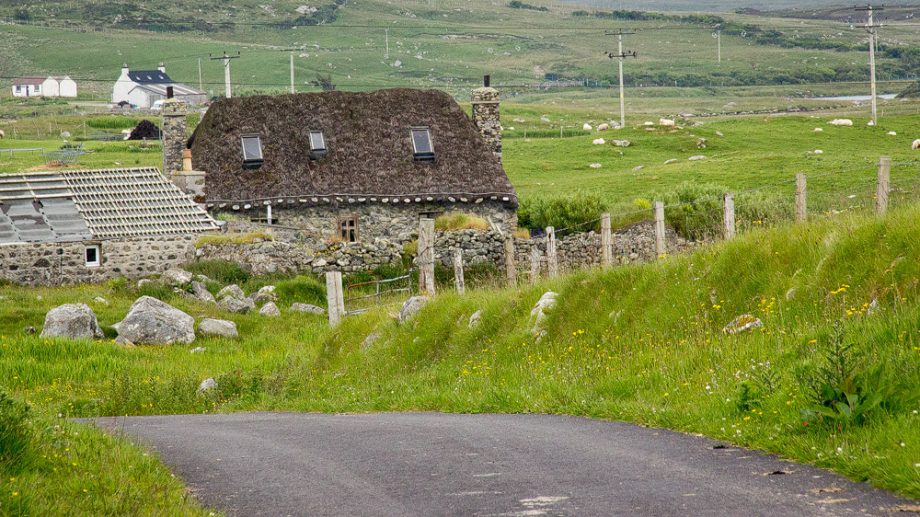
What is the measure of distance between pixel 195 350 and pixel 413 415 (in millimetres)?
14763

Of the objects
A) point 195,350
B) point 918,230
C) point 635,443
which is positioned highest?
point 918,230

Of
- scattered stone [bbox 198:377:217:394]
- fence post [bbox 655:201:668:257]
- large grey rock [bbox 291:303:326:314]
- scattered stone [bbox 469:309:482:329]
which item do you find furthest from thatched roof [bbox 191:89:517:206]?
scattered stone [bbox 469:309:482:329]

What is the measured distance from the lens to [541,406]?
1475 centimetres

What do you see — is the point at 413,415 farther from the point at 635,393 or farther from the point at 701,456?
the point at 701,456

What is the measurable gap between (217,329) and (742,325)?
19.0m

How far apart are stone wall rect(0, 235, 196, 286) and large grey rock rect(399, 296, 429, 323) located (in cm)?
2049

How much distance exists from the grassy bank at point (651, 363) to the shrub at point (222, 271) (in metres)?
12.9

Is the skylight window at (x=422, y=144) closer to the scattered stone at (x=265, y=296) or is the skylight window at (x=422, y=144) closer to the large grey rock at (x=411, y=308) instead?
the scattered stone at (x=265, y=296)

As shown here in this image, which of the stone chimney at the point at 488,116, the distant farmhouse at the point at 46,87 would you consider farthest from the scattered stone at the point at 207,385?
the distant farmhouse at the point at 46,87

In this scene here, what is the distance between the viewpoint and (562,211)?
4703 cm

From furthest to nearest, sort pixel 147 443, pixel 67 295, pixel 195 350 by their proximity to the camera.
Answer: pixel 67 295
pixel 195 350
pixel 147 443

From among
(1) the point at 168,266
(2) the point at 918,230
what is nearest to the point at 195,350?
(1) the point at 168,266

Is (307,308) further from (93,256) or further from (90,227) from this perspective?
(90,227)

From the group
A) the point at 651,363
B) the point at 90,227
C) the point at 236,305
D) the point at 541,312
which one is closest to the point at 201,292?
the point at 236,305
